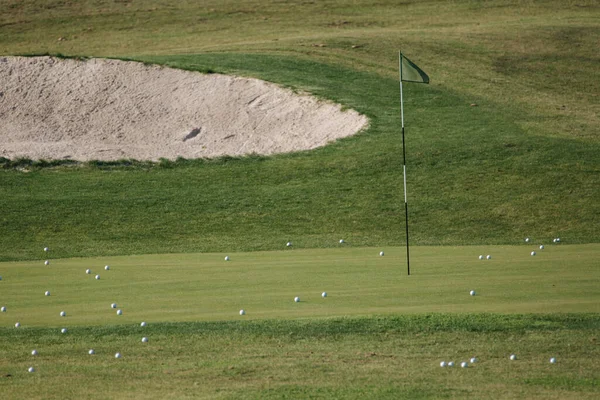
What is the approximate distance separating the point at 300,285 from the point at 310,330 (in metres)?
2.02

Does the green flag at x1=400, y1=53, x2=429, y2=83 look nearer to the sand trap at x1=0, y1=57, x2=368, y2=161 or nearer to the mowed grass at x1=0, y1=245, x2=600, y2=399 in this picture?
the mowed grass at x1=0, y1=245, x2=600, y2=399

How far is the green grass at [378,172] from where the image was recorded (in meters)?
20.1

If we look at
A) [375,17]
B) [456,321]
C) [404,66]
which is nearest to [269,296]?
[456,321]

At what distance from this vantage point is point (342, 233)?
20.0 metres

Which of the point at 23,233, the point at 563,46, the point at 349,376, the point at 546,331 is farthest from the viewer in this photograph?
the point at 563,46

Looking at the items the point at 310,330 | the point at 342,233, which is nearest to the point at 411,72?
the point at 310,330

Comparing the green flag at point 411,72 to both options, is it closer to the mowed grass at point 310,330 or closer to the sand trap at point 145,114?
the mowed grass at point 310,330

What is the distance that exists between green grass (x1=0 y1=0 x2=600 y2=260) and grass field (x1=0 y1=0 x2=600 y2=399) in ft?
0.29

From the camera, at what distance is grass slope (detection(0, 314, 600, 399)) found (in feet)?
26.8

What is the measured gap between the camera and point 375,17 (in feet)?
158

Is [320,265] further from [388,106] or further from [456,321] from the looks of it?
[388,106]

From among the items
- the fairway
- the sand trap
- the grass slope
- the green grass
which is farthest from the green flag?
the sand trap

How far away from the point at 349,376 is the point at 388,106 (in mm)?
21475

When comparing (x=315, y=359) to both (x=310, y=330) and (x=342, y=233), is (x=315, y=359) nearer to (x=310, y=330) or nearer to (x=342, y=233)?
(x=310, y=330)
